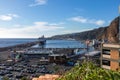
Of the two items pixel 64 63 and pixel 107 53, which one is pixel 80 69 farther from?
pixel 64 63

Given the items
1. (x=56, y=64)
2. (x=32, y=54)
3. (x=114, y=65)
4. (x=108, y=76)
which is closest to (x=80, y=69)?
(x=108, y=76)

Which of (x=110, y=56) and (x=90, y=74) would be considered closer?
(x=90, y=74)

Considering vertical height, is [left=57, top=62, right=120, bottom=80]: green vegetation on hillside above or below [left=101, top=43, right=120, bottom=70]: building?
above

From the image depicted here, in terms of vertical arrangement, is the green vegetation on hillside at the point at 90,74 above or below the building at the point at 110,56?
above

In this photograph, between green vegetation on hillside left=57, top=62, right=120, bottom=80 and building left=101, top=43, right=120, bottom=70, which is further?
building left=101, top=43, right=120, bottom=70

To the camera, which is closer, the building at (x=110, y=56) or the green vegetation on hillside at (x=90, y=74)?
the green vegetation on hillside at (x=90, y=74)

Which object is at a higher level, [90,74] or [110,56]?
[90,74]
